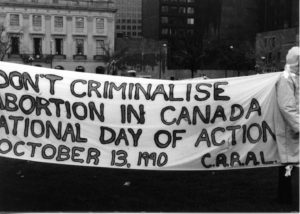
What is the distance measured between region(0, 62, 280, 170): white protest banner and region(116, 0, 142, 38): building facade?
364 feet

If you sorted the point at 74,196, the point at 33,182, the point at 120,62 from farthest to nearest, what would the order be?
the point at 120,62
the point at 33,182
the point at 74,196

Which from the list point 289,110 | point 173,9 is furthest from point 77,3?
point 289,110

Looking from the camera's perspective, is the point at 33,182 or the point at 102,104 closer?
the point at 102,104

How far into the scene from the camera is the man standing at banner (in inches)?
176

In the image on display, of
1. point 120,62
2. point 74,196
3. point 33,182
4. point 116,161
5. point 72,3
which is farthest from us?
point 72,3

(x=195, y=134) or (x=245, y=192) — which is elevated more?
(x=195, y=134)

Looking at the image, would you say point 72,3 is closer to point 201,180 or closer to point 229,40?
point 229,40

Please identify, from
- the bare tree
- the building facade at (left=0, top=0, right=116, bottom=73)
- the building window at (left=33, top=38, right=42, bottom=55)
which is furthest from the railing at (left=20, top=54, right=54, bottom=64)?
the bare tree

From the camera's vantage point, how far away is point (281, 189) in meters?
4.82

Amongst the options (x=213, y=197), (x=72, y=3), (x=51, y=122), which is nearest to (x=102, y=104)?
(x=51, y=122)

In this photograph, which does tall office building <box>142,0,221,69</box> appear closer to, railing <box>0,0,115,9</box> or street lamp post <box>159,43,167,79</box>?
street lamp post <box>159,43,167,79</box>

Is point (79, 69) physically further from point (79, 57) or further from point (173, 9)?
point (173, 9)

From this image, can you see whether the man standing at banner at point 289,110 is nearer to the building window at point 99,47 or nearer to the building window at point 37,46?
the building window at point 37,46

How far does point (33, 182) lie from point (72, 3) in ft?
280
